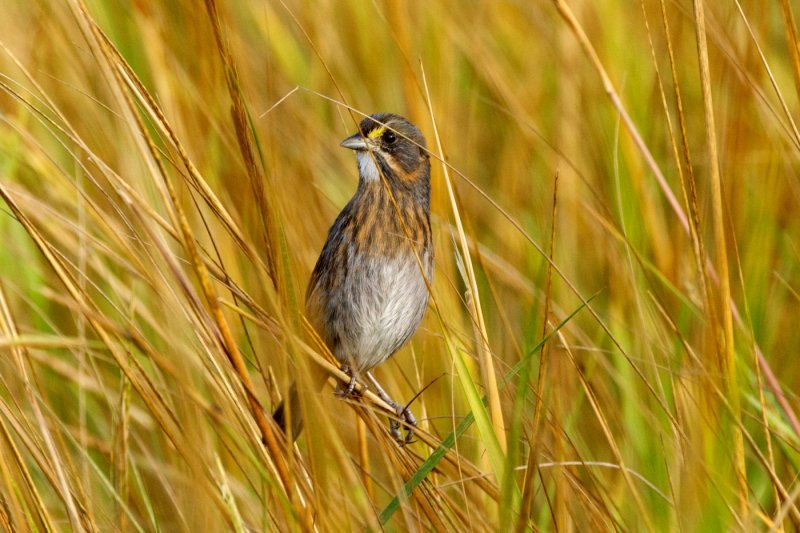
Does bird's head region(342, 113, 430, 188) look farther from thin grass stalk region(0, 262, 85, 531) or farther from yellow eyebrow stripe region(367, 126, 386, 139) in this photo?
thin grass stalk region(0, 262, 85, 531)

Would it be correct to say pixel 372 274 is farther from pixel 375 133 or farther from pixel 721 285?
pixel 721 285

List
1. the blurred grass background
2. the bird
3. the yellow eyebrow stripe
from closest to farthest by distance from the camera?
the blurred grass background
the bird
the yellow eyebrow stripe

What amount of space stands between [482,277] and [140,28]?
128 cm

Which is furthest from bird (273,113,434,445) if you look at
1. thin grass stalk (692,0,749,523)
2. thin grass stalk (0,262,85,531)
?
thin grass stalk (692,0,749,523)

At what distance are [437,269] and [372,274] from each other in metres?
0.24

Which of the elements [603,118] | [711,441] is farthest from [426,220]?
[711,441]

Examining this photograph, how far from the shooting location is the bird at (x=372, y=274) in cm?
308

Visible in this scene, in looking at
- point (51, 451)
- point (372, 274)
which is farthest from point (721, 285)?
point (372, 274)

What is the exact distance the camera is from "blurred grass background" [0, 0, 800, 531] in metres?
1.68

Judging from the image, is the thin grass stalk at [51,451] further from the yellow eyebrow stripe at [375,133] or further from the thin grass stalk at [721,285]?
the yellow eyebrow stripe at [375,133]

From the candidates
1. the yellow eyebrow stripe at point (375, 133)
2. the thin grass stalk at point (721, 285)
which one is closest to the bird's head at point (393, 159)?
the yellow eyebrow stripe at point (375, 133)

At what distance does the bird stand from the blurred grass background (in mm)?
71

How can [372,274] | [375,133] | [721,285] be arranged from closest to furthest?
1. [721,285]
2. [372,274]
3. [375,133]

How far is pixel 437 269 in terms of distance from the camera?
A: 3.26 m
